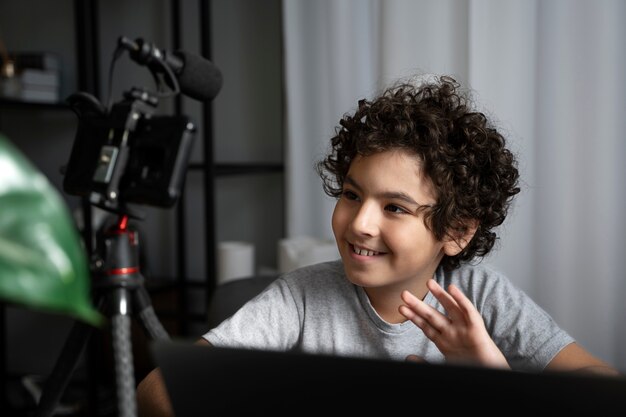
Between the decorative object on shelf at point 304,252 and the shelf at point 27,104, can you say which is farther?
the shelf at point 27,104

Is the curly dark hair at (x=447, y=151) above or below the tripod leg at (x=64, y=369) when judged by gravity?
above

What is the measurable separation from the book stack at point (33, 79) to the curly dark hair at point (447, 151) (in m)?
1.48

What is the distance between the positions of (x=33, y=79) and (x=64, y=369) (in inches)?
69.1

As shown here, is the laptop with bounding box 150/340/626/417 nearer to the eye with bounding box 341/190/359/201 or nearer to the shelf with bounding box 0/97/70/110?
the eye with bounding box 341/190/359/201

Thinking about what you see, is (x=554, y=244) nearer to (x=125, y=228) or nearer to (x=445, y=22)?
(x=445, y=22)

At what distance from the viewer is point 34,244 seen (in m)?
0.21

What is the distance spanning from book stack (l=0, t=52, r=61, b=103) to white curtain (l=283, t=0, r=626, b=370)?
4.01ft

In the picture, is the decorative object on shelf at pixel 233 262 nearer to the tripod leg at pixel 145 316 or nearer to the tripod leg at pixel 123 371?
the tripod leg at pixel 145 316

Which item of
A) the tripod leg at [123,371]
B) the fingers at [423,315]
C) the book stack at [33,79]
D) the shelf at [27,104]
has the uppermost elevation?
the book stack at [33,79]

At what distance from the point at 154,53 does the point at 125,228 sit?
222 mm

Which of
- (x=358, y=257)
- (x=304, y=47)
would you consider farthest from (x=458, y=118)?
(x=304, y=47)

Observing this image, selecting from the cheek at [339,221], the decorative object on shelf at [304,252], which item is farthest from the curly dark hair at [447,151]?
the decorative object on shelf at [304,252]

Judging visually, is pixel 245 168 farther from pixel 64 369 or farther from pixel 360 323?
pixel 64 369

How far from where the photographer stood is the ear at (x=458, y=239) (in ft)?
3.79
